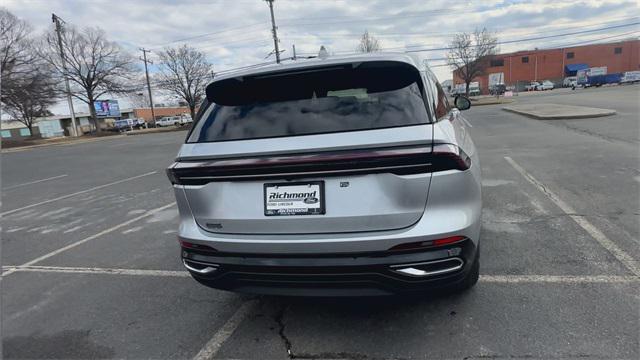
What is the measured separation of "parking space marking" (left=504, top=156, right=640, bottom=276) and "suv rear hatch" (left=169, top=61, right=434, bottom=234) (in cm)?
245

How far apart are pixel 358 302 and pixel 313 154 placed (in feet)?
4.65

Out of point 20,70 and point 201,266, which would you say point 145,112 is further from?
point 201,266

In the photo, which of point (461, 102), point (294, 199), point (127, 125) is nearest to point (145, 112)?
point (127, 125)

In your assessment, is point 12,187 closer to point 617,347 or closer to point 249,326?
point 249,326

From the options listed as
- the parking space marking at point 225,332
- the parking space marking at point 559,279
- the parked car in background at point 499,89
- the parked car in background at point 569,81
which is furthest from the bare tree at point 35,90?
the parked car in background at point 569,81

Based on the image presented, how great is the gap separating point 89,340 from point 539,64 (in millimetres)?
95774

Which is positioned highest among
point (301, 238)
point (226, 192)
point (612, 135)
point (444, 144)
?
point (444, 144)

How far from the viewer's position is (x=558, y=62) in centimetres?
8206

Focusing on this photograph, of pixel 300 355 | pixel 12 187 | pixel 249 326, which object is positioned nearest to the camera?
pixel 300 355

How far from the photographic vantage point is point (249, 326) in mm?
2906

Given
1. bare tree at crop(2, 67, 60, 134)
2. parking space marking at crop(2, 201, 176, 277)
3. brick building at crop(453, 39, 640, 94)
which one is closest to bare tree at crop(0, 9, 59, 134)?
bare tree at crop(2, 67, 60, 134)

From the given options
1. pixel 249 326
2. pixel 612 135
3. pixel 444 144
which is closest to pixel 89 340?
pixel 249 326

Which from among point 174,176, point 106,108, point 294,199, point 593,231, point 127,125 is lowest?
point 593,231

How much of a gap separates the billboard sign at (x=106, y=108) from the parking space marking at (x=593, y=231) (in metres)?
69.5
